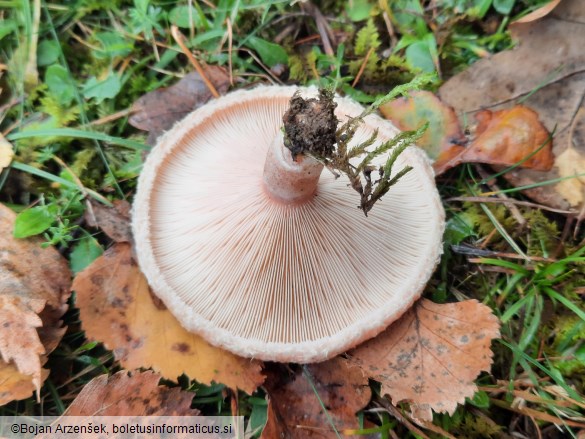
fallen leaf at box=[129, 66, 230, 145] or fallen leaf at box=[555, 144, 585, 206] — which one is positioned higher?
fallen leaf at box=[129, 66, 230, 145]

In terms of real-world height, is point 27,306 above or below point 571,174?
above

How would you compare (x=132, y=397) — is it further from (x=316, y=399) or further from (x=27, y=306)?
(x=316, y=399)

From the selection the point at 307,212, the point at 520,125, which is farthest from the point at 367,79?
the point at 307,212

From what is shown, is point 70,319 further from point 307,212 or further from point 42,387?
point 307,212

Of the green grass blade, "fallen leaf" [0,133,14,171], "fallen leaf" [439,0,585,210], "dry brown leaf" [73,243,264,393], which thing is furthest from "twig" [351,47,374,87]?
"fallen leaf" [0,133,14,171]

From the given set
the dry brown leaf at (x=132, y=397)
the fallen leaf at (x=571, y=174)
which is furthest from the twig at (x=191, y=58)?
the fallen leaf at (x=571, y=174)

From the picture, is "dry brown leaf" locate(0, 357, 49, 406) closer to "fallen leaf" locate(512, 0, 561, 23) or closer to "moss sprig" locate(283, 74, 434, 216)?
"moss sprig" locate(283, 74, 434, 216)

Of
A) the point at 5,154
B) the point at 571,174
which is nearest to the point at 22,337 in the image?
the point at 5,154
